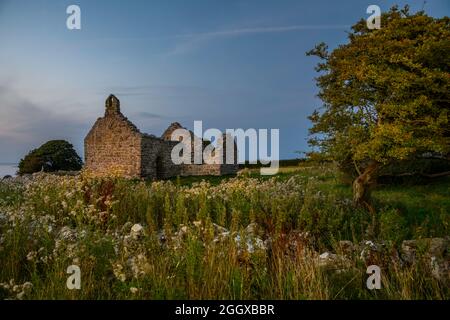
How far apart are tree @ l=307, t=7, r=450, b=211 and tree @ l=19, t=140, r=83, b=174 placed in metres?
32.5

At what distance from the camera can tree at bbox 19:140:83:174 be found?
129 ft

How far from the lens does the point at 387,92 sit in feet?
41.5

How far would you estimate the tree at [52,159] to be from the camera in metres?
39.3

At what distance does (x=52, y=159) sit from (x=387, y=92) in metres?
34.6

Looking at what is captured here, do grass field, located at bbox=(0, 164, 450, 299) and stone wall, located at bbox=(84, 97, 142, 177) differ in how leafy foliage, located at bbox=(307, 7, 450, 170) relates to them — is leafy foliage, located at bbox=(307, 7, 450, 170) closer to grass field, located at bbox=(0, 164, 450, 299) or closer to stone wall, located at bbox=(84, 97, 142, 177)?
grass field, located at bbox=(0, 164, 450, 299)

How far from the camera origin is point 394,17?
12.3 metres

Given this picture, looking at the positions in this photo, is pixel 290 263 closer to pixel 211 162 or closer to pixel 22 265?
pixel 22 265

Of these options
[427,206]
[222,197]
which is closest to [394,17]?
[427,206]

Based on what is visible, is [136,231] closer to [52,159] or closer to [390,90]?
[390,90]

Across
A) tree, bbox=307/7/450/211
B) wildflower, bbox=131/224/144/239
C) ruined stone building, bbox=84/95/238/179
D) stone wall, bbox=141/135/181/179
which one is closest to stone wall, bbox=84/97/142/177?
ruined stone building, bbox=84/95/238/179

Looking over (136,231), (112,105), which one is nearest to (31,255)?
(136,231)

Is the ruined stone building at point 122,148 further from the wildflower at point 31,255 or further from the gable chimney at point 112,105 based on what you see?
the wildflower at point 31,255
